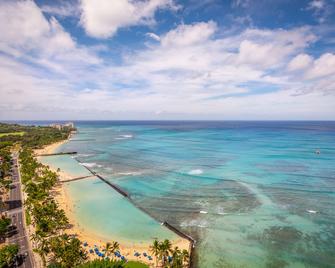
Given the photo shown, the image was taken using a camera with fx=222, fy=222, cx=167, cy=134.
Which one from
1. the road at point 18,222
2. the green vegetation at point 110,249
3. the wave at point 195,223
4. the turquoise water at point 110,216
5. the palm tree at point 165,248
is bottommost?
the turquoise water at point 110,216

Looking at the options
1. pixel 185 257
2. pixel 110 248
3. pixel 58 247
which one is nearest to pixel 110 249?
pixel 110 248

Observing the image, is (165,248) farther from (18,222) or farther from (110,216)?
(18,222)

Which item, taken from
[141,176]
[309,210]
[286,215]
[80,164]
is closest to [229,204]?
[286,215]

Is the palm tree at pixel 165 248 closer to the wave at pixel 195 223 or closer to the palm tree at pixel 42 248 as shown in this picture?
the wave at pixel 195 223

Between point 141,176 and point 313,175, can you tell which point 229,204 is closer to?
point 141,176

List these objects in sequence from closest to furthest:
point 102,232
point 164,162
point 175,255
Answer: point 175,255, point 102,232, point 164,162

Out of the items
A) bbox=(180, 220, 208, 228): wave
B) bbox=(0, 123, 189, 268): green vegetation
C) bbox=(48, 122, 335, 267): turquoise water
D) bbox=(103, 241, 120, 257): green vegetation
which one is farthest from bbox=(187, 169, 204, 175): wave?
bbox=(103, 241, 120, 257): green vegetation

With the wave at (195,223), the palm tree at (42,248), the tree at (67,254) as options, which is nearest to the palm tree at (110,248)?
the tree at (67,254)

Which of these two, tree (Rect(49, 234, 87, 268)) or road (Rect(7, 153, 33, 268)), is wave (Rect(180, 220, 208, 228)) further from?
road (Rect(7, 153, 33, 268))
